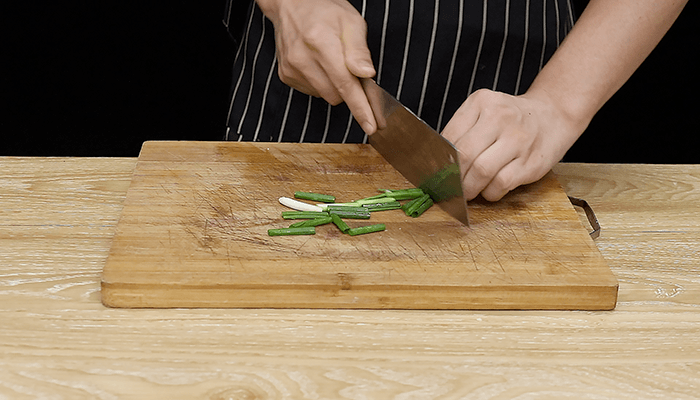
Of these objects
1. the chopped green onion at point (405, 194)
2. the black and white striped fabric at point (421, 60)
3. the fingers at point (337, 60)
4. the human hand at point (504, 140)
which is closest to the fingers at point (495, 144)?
the human hand at point (504, 140)

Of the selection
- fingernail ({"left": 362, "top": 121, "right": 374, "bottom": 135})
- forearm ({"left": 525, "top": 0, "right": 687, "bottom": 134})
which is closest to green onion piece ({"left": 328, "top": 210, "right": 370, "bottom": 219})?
fingernail ({"left": 362, "top": 121, "right": 374, "bottom": 135})

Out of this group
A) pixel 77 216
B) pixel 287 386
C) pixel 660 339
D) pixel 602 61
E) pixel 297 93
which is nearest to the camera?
pixel 287 386

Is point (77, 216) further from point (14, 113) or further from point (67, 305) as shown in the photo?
point (14, 113)

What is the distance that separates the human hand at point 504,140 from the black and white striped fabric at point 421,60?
0.31m

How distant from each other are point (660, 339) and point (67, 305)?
3.18ft

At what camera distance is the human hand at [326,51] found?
164 centimetres

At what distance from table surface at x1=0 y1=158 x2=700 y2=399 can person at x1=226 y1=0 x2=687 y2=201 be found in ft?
1.02

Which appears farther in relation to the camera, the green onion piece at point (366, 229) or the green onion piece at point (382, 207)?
the green onion piece at point (382, 207)

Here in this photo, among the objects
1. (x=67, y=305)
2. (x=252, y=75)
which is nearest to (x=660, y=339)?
(x=67, y=305)

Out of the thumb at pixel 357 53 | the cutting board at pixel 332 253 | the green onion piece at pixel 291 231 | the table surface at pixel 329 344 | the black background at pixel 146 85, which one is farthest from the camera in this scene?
the black background at pixel 146 85

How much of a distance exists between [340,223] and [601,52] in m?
0.73

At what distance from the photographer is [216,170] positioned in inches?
66.0

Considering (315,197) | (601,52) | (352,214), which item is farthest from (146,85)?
(601,52)

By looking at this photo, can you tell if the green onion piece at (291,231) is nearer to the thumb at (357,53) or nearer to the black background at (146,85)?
the thumb at (357,53)
